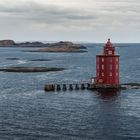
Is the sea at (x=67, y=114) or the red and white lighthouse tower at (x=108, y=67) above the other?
the red and white lighthouse tower at (x=108, y=67)

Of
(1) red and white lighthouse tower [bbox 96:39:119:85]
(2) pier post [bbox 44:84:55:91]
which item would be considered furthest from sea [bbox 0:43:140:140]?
(1) red and white lighthouse tower [bbox 96:39:119:85]

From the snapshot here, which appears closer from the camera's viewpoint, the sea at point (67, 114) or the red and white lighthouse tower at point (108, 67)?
the sea at point (67, 114)

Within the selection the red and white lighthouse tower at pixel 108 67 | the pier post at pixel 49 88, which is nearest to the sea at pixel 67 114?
the pier post at pixel 49 88

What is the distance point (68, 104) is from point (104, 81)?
20831 mm

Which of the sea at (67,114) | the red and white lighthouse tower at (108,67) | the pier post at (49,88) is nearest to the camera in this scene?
the sea at (67,114)

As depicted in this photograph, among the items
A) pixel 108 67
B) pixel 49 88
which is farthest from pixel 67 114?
pixel 108 67

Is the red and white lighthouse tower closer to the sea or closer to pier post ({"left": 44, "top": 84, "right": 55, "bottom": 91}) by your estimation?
the sea

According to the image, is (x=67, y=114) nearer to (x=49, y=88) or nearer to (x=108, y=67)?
(x=49, y=88)

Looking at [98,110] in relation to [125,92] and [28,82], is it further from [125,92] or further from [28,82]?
[28,82]

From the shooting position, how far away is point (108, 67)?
3981 inches

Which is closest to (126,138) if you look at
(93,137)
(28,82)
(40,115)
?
(93,137)

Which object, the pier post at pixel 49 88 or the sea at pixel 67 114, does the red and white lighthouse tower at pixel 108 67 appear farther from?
the pier post at pixel 49 88

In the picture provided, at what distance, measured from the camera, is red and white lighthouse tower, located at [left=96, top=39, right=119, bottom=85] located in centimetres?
10119

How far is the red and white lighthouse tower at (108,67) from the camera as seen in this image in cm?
10119
